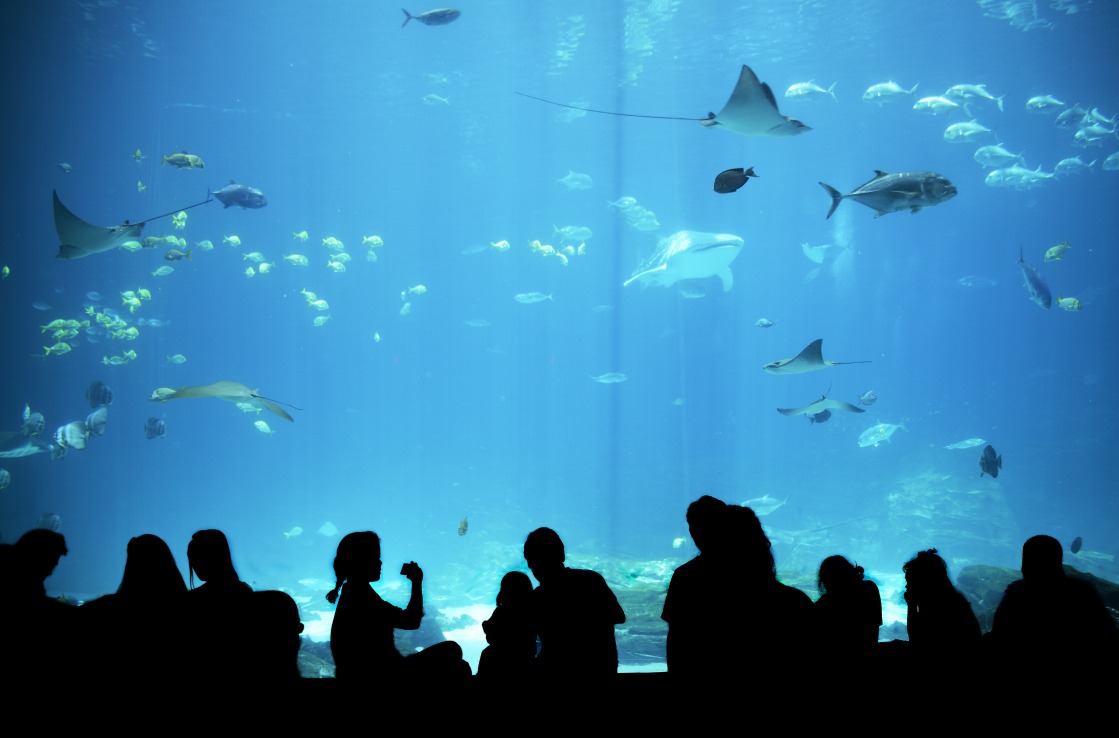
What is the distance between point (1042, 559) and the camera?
6.44 feet

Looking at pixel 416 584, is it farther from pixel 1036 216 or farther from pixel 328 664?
pixel 1036 216

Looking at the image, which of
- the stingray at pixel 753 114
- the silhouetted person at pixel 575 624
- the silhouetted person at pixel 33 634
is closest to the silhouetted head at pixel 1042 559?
the silhouetted person at pixel 575 624

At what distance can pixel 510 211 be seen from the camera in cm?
3123

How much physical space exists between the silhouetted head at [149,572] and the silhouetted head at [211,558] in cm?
8

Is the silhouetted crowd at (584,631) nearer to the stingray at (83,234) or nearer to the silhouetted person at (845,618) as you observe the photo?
the silhouetted person at (845,618)

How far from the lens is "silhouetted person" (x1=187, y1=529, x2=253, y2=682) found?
5.81 ft

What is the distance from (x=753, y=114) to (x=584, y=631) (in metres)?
4.71

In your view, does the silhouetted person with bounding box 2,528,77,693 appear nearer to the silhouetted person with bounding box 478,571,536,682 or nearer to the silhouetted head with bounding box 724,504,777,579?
the silhouetted person with bounding box 478,571,536,682

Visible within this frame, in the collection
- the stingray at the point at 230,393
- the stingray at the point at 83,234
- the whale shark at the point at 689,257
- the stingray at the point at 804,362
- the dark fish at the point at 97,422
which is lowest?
the stingray at the point at 230,393

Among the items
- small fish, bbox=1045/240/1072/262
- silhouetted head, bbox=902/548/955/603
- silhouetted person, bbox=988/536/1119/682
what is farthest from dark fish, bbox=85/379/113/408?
small fish, bbox=1045/240/1072/262

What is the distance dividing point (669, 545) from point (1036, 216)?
36310 mm

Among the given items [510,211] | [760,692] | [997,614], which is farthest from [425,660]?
[510,211]

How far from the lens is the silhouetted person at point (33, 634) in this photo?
5.51 ft

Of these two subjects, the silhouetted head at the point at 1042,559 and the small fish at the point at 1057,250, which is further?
the small fish at the point at 1057,250
